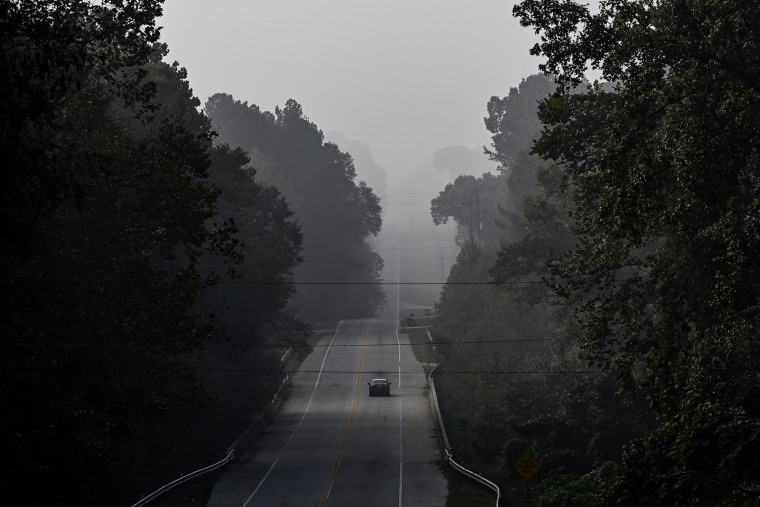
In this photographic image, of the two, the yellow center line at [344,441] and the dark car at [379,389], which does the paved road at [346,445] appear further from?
the dark car at [379,389]

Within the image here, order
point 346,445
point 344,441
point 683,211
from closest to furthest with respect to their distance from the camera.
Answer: point 683,211 < point 346,445 < point 344,441

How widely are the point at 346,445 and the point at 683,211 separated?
111 feet

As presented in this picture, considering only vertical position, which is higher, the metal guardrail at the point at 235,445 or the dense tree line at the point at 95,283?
the dense tree line at the point at 95,283

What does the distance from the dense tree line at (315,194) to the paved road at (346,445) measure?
3286cm

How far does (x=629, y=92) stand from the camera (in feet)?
62.0

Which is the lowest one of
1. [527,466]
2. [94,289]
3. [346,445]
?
[346,445]

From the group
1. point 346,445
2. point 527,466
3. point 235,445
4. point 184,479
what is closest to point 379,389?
point 346,445

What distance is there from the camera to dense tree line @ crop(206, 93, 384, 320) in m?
124

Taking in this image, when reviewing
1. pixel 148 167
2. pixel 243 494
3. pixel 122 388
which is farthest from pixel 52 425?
pixel 243 494

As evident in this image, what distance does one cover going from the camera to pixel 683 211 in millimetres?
18609

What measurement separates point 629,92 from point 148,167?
1080 centimetres

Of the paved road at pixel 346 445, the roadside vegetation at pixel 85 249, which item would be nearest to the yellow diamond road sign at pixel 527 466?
the roadside vegetation at pixel 85 249

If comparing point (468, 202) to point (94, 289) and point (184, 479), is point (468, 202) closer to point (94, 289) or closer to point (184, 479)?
point (184, 479)

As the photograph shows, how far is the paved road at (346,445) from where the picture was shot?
36.2 m
